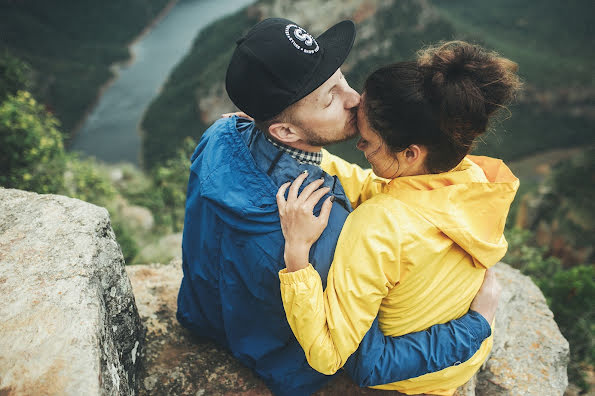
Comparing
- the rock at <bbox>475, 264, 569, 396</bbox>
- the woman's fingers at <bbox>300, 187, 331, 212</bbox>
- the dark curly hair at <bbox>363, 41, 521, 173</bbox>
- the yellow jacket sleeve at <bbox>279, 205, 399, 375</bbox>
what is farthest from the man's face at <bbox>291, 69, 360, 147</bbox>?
the rock at <bbox>475, 264, 569, 396</bbox>

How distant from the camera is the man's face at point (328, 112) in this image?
232cm

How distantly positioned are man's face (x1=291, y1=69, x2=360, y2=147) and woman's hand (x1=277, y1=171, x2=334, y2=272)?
0.41m

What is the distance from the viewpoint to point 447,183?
2.35 metres

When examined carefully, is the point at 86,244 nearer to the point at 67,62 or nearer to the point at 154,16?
the point at 67,62

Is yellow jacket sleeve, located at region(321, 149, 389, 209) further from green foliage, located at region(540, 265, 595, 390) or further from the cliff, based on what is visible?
green foliage, located at region(540, 265, 595, 390)

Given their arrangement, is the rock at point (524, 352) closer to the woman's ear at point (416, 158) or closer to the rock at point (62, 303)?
the woman's ear at point (416, 158)

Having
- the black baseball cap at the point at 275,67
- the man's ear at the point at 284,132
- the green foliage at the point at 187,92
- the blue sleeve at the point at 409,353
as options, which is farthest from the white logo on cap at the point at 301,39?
the green foliage at the point at 187,92

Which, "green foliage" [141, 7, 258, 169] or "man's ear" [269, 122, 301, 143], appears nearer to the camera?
"man's ear" [269, 122, 301, 143]

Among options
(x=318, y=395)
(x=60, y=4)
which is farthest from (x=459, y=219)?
(x=60, y=4)

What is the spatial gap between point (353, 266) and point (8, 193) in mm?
2564

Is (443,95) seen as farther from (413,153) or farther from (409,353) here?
(409,353)

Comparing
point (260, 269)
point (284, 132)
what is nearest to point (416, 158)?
point (284, 132)

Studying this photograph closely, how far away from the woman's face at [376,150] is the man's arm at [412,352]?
99 centimetres

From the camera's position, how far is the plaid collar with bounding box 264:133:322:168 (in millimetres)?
2458
